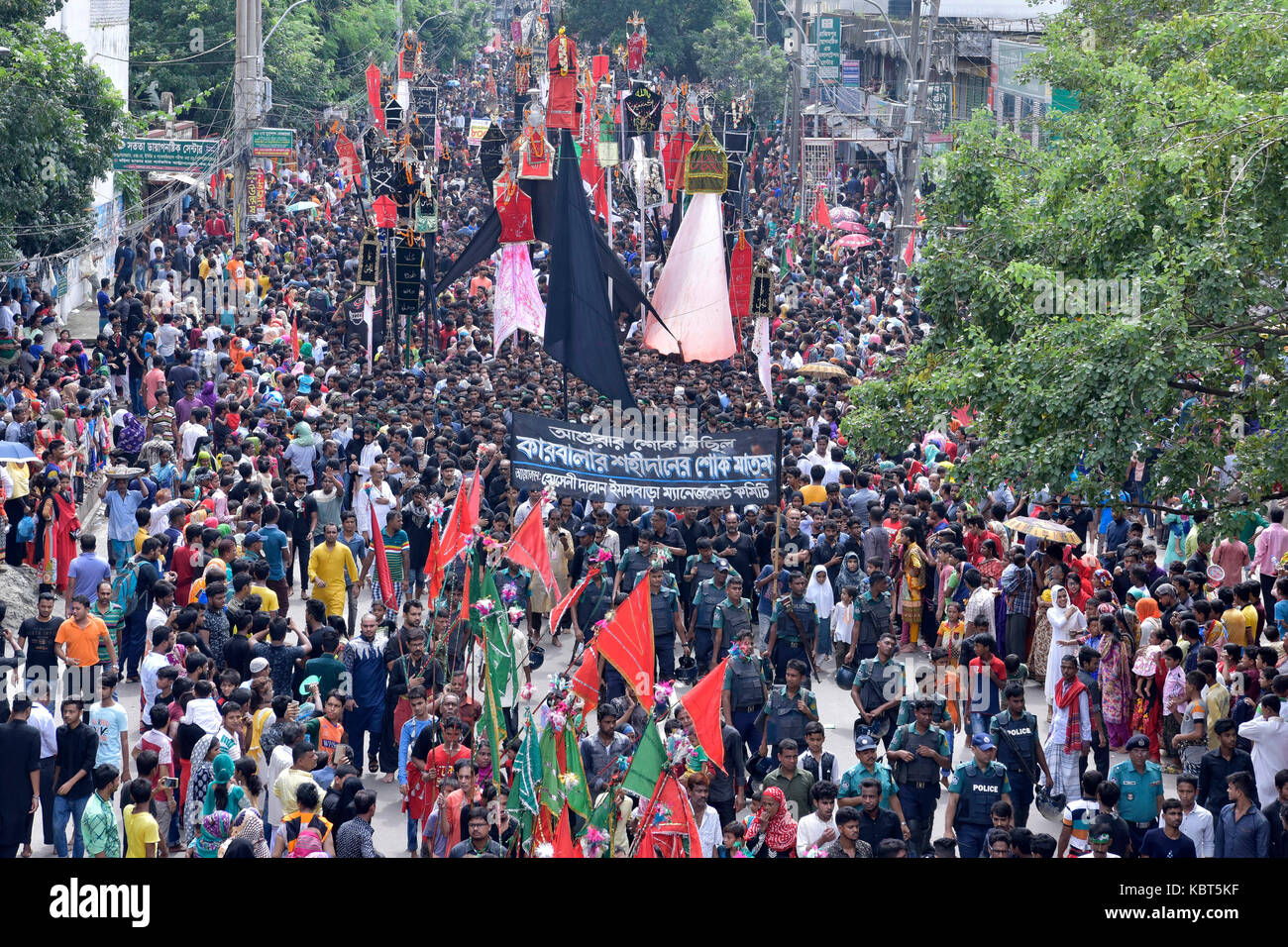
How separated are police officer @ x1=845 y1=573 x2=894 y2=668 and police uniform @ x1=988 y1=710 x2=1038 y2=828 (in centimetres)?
287

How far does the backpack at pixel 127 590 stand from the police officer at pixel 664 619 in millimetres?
3554

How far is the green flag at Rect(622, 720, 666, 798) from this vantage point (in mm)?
7695

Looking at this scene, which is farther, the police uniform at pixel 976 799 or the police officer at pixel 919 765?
the police officer at pixel 919 765

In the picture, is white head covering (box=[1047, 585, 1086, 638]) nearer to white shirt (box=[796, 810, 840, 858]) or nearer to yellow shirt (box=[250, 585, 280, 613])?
white shirt (box=[796, 810, 840, 858])

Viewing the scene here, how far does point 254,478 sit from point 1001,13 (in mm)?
39457

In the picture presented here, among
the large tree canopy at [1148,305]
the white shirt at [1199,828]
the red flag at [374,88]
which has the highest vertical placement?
the red flag at [374,88]

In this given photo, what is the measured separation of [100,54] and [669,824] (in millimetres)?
26154

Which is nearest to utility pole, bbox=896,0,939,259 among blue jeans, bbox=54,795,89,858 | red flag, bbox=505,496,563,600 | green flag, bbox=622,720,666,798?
red flag, bbox=505,496,563,600

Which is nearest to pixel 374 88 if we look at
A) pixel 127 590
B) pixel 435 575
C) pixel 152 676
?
pixel 127 590

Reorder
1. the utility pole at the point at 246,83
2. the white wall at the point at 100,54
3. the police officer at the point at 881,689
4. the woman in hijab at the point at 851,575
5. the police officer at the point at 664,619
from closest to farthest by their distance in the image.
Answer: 1. the police officer at the point at 881,689
2. the police officer at the point at 664,619
3. the woman in hijab at the point at 851,575
4. the utility pole at the point at 246,83
5. the white wall at the point at 100,54

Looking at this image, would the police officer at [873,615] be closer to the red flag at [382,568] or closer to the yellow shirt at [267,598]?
the red flag at [382,568]

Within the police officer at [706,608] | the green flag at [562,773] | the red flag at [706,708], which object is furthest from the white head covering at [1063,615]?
the green flag at [562,773]

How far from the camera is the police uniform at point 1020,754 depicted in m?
9.35
